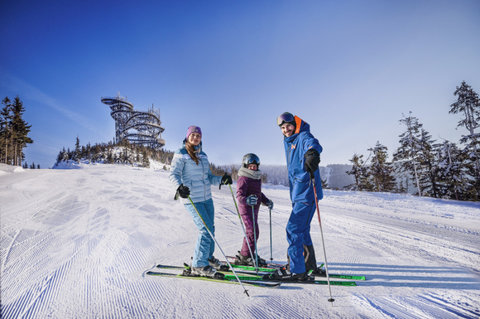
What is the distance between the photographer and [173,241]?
4473 mm

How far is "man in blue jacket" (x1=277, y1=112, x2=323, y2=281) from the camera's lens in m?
2.67

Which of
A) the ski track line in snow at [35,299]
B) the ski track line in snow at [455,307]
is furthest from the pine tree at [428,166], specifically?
the ski track line in snow at [35,299]

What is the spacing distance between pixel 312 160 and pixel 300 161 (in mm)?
419

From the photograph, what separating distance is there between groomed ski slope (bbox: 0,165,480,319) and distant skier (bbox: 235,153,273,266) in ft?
1.91

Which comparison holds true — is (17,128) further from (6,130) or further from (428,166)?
(428,166)

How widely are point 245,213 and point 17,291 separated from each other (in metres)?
3.04

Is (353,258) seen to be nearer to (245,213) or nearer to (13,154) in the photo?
(245,213)

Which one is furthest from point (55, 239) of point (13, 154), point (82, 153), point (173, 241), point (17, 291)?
point (82, 153)

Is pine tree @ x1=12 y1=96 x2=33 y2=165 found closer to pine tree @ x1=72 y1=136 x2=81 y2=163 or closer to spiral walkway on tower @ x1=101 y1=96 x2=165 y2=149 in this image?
pine tree @ x1=72 y1=136 x2=81 y2=163

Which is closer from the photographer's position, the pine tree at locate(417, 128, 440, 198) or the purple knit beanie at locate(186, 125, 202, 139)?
the purple knit beanie at locate(186, 125, 202, 139)

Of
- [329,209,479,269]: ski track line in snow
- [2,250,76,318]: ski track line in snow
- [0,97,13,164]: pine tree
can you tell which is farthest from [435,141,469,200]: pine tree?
[0,97,13,164]: pine tree

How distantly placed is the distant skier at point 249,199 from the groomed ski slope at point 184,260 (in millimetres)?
583

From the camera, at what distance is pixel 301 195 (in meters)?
2.79

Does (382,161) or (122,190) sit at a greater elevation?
(382,161)
